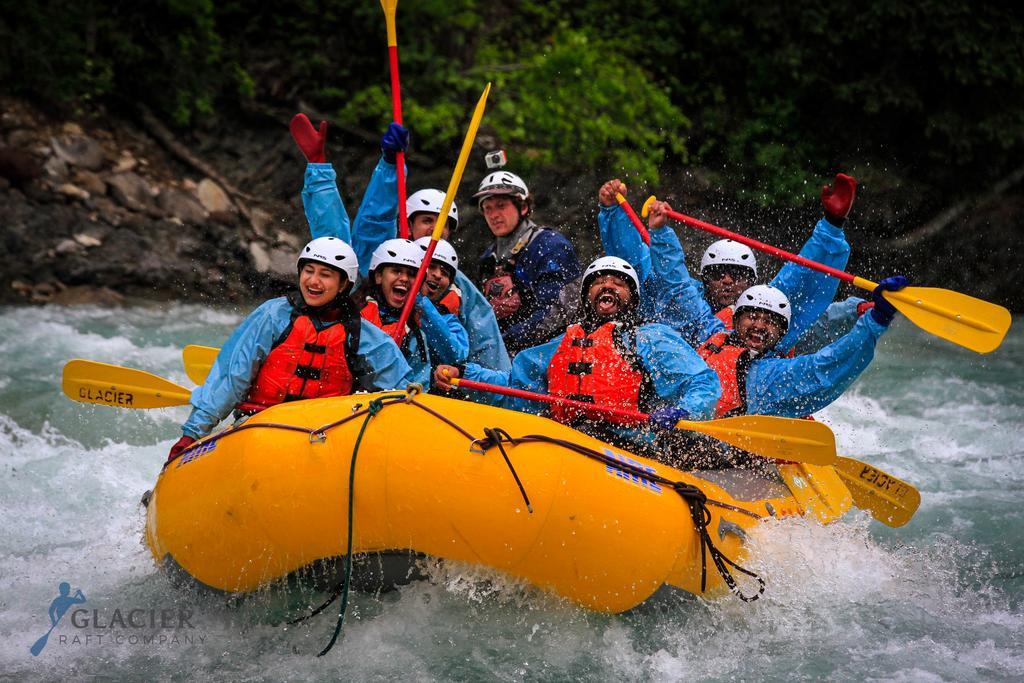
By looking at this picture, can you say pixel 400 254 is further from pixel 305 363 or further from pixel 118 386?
pixel 118 386

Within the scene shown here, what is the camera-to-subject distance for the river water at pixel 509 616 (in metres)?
3.98

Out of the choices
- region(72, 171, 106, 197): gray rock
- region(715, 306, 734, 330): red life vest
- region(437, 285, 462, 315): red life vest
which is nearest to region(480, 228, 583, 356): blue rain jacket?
region(437, 285, 462, 315): red life vest

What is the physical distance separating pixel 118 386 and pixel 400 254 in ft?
4.72

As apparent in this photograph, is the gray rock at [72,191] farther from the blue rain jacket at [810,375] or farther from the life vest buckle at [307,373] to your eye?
the blue rain jacket at [810,375]

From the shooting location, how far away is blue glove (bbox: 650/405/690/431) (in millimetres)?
4469

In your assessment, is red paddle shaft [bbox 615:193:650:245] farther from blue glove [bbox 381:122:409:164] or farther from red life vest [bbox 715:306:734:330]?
blue glove [bbox 381:122:409:164]

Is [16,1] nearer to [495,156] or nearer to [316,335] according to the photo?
[495,156]

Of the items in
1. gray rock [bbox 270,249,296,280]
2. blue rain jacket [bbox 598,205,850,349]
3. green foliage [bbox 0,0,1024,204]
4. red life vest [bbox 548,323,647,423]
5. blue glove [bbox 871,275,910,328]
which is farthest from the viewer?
green foliage [bbox 0,0,1024,204]

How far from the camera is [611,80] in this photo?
35.6 feet

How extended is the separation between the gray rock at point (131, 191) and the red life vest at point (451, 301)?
Answer: 5565 millimetres

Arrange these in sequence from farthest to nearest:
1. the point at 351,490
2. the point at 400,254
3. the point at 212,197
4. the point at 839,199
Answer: the point at 212,197
the point at 839,199
the point at 400,254
the point at 351,490

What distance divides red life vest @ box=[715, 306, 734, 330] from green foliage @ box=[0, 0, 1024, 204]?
15.7 feet

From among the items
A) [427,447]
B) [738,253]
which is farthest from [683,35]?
[427,447]

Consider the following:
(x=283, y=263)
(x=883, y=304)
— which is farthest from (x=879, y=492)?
(x=283, y=263)
